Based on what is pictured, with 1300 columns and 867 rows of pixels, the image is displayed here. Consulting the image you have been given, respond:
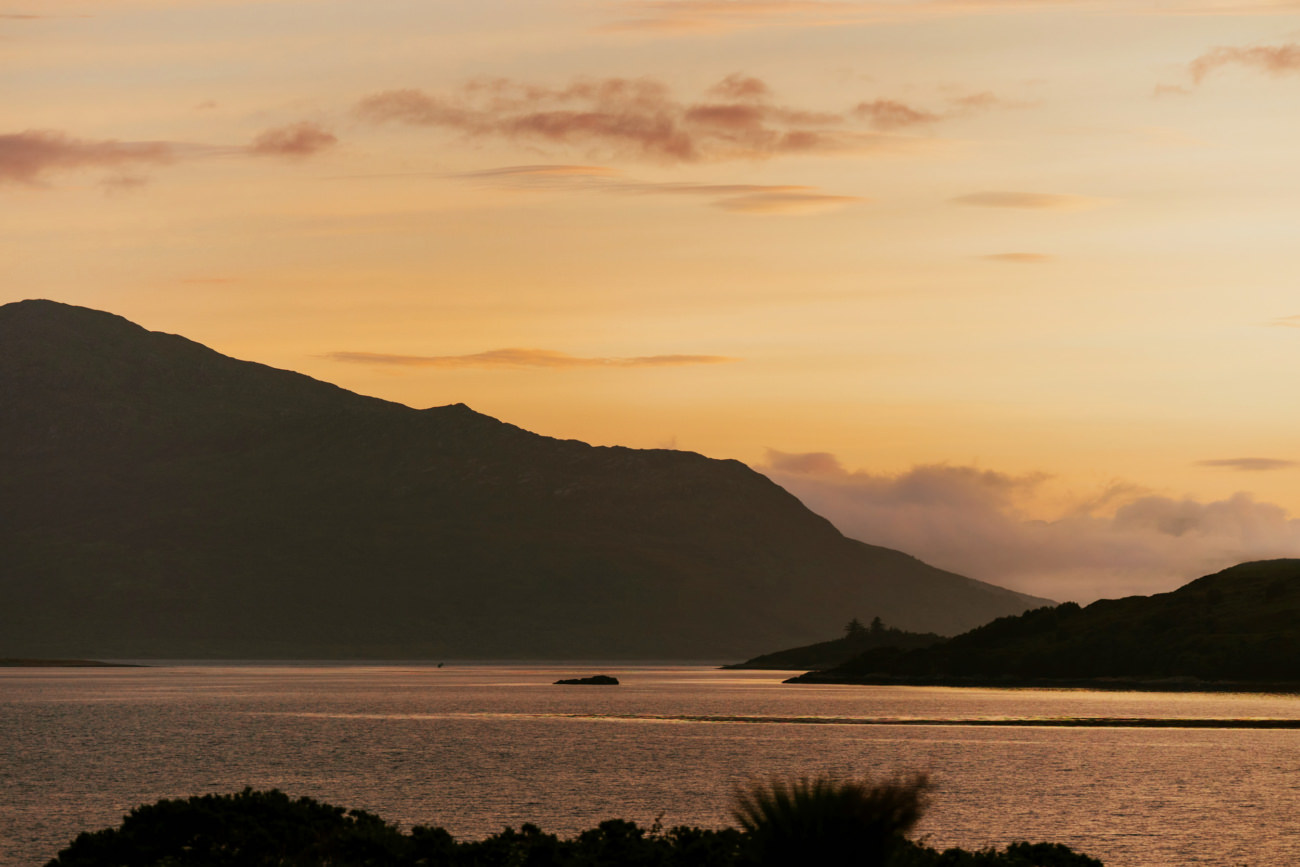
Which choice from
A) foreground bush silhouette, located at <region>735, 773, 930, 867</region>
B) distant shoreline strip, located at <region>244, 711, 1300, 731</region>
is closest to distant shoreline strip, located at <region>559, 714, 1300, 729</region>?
distant shoreline strip, located at <region>244, 711, 1300, 731</region>

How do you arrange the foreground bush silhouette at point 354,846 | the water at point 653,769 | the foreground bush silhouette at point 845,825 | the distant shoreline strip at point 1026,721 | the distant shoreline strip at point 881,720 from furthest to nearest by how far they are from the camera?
the distant shoreline strip at point 881,720, the distant shoreline strip at point 1026,721, the water at point 653,769, the foreground bush silhouette at point 354,846, the foreground bush silhouette at point 845,825

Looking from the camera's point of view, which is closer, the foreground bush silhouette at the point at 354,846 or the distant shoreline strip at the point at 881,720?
the foreground bush silhouette at the point at 354,846

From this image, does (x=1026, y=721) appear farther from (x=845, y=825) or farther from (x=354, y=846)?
(x=845, y=825)

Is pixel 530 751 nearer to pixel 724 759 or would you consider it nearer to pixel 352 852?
pixel 724 759

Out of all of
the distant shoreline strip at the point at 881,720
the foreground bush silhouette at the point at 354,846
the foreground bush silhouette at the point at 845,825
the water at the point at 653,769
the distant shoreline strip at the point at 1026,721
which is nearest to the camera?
the foreground bush silhouette at the point at 845,825

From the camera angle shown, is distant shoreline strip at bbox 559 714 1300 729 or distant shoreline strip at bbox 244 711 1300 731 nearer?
distant shoreline strip at bbox 559 714 1300 729

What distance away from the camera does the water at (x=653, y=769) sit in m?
68.4

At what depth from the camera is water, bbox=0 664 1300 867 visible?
68.4 m

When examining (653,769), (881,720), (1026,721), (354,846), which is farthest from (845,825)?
(1026,721)

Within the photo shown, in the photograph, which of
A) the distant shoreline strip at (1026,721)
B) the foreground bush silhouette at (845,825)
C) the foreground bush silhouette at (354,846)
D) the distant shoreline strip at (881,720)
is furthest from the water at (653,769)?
the foreground bush silhouette at (845,825)

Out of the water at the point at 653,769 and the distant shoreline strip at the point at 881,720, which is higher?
the distant shoreline strip at the point at 881,720

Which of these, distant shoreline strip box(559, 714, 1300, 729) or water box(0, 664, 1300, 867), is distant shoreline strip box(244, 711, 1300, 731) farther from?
water box(0, 664, 1300, 867)

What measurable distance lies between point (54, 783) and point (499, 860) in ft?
173

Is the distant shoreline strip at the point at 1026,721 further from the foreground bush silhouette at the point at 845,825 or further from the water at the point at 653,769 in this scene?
the foreground bush silhouette at the point at 845,825
